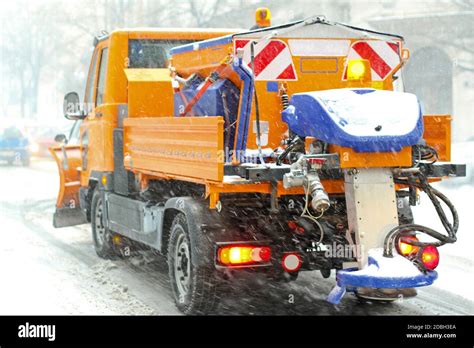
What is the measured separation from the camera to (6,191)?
18344 millimetres

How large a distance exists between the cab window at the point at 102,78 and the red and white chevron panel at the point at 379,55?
3.83 metres

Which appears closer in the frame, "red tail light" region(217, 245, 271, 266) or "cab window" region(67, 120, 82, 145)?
"red tail light" region(217, 245, 271, 266)

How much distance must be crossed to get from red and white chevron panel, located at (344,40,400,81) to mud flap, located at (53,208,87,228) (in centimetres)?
526

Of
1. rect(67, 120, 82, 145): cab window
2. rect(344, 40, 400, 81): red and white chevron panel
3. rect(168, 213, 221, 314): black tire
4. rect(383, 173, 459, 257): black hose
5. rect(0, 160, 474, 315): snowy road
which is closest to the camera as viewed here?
rect(383, 173, 459, 257): black hose

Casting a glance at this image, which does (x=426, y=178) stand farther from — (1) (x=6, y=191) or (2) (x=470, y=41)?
(2) (x=470, y=41)

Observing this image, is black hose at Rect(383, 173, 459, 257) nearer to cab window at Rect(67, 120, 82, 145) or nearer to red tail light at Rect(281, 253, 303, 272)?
red tail light at Rect(281, 253, 303, 272)

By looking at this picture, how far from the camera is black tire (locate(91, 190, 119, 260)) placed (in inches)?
378

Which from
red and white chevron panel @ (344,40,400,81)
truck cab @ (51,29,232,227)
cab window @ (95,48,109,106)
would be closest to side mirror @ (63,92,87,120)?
truck cab @ (51,29,232,227)

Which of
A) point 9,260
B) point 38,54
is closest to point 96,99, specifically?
point 9,260

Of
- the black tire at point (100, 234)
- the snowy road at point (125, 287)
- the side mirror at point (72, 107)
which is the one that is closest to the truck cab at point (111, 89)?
the side mirror at point (72, 107)

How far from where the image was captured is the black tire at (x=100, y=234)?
378 inches

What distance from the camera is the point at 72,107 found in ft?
33.8

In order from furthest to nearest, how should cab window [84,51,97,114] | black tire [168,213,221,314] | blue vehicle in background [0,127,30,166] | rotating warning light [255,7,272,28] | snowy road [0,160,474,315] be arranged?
blue vehicle in background [0,127,30,166] < cab window [84,51,97,114] < rotating warning light [255,7,272,28] < snowy road [0,160,474,315] < black tire [168,213,221,314]

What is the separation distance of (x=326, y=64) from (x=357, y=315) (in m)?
2.26
